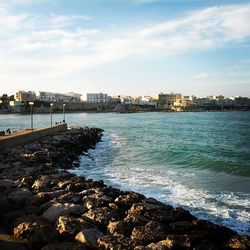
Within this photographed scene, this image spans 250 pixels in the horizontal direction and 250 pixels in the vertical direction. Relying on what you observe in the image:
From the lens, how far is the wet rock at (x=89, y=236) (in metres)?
8.10

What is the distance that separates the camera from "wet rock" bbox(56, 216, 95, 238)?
859cm

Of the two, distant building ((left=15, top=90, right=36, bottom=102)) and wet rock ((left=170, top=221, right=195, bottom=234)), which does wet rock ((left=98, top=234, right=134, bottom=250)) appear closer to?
wet rock ((left=170, top=221, right=195, bottom=234))

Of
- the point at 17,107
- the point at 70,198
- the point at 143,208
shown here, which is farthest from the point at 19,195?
the point at 17,107

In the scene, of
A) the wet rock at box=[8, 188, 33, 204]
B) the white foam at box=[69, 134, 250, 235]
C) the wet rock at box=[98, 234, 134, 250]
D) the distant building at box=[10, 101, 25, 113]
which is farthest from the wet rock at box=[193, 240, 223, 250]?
the distant building at box=[10, 101, 25, 113]

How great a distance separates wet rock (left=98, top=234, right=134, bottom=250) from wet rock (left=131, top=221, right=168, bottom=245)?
22 centimetres

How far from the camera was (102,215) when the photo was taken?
9.62 metres

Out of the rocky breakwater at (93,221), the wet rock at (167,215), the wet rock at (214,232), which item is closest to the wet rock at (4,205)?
the rocky breakwater at (93,221)

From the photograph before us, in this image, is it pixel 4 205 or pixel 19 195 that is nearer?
pixel 4 205

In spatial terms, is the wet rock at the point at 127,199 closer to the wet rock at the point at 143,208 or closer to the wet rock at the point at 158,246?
the wet rock at the point at 143,208

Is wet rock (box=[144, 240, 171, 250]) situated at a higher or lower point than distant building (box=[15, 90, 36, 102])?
lower

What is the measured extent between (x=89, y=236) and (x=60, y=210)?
1.79 metres

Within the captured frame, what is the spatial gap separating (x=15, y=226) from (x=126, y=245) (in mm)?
2647

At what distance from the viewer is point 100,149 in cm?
3097

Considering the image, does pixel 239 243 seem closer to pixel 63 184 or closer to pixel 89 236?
pixel 89 236
